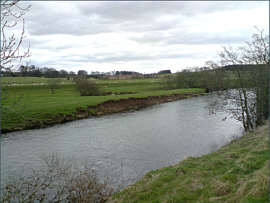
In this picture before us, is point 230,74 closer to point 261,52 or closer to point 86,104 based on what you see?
point 261,52

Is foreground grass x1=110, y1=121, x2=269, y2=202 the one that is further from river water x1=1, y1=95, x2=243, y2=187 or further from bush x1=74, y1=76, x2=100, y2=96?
bush x1=74, y1=76, x2=100, y2=96

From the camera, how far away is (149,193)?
8.19m

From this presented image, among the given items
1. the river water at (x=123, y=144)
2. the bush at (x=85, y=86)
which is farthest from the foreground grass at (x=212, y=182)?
the bush at (x=85, y=86)

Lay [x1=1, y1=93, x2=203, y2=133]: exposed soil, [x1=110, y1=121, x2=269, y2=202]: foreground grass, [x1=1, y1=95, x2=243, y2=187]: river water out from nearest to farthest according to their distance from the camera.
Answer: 1. [x1=110, y1=121, x2=269, y2=202]: foreground grass
2. [x1=1, y1=95, x2=243, y2=187]: river water
3. [x1=1, y1=93, x2=203, y2=133]: exposed soil

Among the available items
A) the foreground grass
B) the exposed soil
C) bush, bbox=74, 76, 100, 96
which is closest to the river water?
the exposed soil

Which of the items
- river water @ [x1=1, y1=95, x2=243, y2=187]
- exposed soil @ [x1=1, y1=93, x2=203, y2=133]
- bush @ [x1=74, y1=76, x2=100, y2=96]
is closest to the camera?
river water @ [x1=1, y1=95, x2=243, y2=187]

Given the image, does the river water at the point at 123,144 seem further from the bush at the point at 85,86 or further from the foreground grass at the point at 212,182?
the bush at the point at 85,86

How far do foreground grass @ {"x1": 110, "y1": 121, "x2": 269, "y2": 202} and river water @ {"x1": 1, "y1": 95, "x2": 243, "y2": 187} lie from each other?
7.94ft

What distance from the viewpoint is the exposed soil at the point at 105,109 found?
26688 millimetres

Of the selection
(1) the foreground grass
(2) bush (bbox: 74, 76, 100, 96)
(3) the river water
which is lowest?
(3) the river water

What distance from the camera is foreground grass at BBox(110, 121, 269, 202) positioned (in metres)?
6.28

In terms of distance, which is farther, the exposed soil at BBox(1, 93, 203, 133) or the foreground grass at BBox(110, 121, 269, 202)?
the exposed soil at BBox(1, 93, 203, 133)

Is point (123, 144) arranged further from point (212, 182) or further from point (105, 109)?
point (105, 109)

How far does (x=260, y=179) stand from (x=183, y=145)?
10831mm
